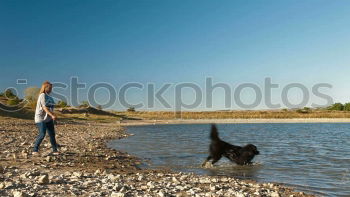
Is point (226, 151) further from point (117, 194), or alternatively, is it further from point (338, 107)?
point (338, 107)

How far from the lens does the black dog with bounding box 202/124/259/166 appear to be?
1208cm

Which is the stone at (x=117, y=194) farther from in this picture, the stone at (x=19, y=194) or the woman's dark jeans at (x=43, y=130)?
the woman's dark jeans at (x=43, y=130)

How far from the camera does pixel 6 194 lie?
5934 millimetres

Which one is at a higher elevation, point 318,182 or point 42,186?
point 42,186

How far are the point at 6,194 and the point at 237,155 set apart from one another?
8109 mm

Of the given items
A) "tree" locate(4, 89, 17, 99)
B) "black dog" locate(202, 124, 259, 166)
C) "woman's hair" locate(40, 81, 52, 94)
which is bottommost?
"black dog" locate(202, 124, 259, 166)

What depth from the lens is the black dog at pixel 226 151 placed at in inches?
476

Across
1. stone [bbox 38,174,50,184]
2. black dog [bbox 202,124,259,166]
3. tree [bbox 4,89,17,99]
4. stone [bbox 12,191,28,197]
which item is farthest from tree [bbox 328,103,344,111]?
stone [bbox 12,191,28,197]

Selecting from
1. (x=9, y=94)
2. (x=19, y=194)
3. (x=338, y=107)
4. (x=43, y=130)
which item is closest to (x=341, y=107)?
(x=338, y=107)

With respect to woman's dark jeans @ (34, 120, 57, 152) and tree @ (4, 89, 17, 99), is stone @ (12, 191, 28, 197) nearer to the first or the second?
woman's dark jeans @ (34, 120, 57, 152)

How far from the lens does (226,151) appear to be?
40.1 ft

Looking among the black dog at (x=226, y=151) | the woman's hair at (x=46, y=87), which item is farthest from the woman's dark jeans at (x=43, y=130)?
the black dog at (x=226, y=151)

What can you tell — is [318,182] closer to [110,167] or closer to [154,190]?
[154,190]

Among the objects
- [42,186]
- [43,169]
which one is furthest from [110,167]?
[42,186]
